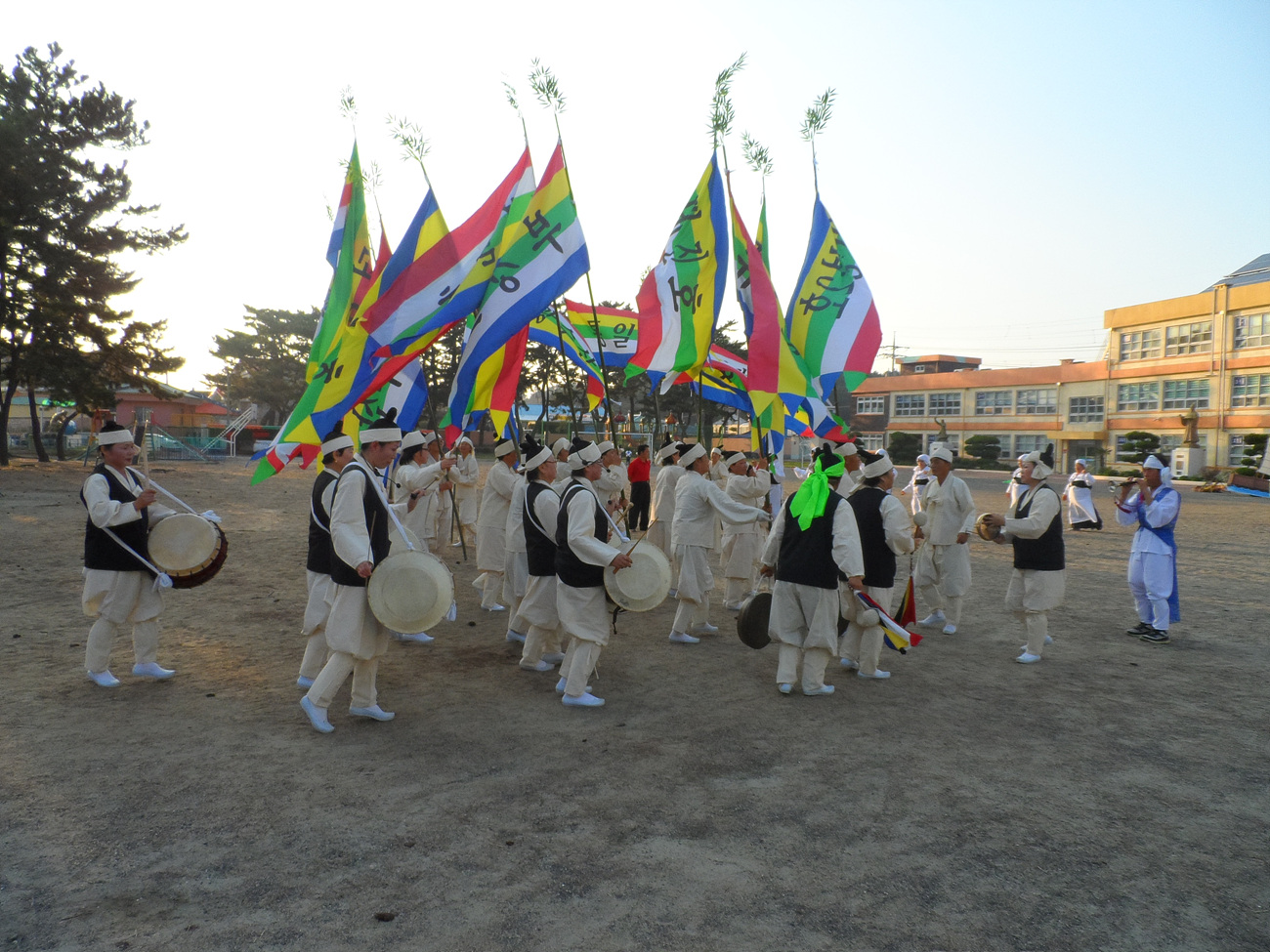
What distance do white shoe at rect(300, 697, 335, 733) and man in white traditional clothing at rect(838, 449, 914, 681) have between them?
3.86 m

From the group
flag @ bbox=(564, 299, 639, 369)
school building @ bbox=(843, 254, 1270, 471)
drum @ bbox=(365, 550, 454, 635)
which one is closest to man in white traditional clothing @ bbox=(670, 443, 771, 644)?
drum @ bbox=(365, 550, 454, 635)

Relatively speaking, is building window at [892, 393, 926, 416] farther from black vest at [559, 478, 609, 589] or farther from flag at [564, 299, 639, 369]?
black vest at [559, 478, 609, 589]

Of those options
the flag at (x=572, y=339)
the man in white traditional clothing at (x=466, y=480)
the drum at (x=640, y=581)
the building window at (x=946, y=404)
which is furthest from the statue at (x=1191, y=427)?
the drum at (x=640, y=581)

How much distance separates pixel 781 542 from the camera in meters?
6.37

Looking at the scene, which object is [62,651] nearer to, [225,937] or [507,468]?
[507,468]

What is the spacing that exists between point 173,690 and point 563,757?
A: 2908 millimetres

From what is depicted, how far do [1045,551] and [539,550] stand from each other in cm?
421

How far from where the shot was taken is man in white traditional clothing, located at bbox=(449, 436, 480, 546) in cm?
1103

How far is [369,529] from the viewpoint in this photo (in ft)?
17.0

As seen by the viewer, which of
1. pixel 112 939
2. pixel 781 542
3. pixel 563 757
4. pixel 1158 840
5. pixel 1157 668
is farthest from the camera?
pixel 1157 668

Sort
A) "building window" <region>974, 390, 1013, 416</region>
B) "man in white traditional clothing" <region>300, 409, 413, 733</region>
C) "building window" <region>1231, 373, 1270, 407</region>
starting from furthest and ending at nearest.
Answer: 1. "building window" <region>974, 390, 1013, 416</region>
2. "building window" <region>1231, 373, 1270, 407</region>
3. "man in white traditional clothing" <region>300, 409, 413, 733</region>

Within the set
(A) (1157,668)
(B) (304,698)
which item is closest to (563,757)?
(B) (304,698)

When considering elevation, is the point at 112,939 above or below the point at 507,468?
below

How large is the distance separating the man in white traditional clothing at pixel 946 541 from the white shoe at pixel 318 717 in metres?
5.62
